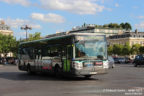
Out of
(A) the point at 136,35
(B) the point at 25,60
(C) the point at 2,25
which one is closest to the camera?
(B) the point at 25,60

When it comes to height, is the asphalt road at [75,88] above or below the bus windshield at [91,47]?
below

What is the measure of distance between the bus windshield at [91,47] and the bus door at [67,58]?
56cm

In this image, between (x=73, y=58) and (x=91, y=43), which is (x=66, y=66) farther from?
(x=91, y=43)

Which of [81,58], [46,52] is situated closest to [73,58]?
[81,58]

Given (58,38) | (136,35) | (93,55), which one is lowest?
(93,55)

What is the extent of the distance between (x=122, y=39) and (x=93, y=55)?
127 m

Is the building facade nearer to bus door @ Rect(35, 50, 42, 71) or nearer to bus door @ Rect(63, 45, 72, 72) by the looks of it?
A: bus door @ Rect(35, 50, 42, 71)

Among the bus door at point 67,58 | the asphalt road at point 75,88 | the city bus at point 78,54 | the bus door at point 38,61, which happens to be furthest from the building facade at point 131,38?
the asphalt road at point 75,88

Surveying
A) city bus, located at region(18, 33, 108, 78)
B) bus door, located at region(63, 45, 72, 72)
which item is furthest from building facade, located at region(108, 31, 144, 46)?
bus door, located at region(63, 45, 72, 72)

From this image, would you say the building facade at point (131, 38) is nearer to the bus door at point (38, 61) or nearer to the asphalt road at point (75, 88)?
the bus door at point (38, 61)

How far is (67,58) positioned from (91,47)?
5.34ft

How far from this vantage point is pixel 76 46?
16.9 m

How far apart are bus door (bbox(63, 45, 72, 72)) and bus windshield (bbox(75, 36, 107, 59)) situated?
0.56m

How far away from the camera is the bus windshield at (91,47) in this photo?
1680 centimetres
